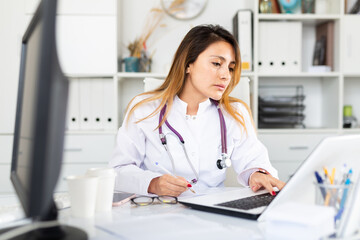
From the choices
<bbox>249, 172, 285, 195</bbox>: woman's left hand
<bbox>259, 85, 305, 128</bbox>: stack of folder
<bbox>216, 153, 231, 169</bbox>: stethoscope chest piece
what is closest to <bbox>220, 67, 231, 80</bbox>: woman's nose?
<bbox>216, 153, 231, 169</bbox>: stethoscope chest piece

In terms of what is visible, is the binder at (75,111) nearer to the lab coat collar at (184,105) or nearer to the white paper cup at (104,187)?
the lab coat collar at (184,105)

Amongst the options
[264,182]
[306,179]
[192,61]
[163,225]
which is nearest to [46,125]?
[163,225]

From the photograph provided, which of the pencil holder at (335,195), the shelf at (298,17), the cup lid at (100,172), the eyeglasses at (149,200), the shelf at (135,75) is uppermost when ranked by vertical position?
the shelf at (298,17)

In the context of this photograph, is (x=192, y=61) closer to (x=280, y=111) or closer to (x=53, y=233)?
(x=53, y=233)

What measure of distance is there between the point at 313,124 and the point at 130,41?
1.63 m

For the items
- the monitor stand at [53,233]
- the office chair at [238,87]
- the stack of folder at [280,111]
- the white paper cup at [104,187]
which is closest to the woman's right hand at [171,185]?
the white paper cup at [104,187]

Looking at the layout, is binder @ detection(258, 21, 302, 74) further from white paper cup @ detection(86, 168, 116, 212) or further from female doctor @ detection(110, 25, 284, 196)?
white paper cup @ detection(86, 168, 116, 212)

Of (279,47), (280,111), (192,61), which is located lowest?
(280,111)

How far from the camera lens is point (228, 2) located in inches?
123

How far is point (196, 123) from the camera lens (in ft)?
5.49

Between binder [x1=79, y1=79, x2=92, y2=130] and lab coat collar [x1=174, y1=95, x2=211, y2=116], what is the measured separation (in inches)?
49.5

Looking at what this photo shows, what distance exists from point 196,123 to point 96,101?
136cm

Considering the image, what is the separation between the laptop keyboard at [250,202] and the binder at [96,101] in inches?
75.9

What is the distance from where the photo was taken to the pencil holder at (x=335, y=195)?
81cm
